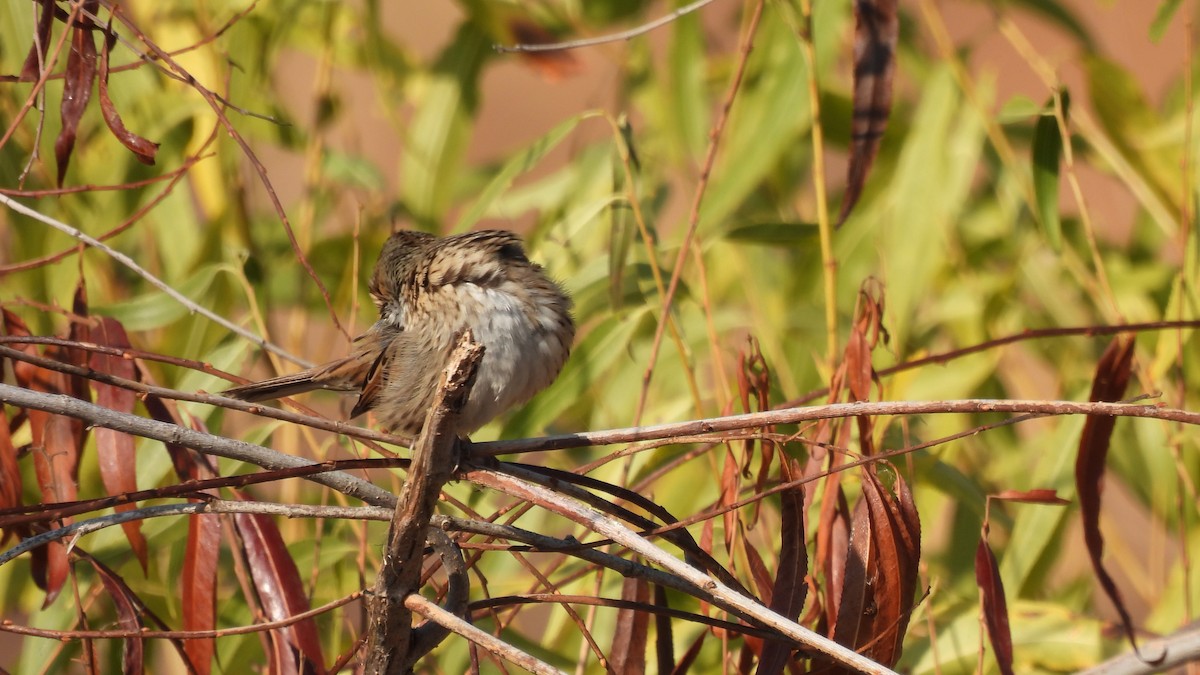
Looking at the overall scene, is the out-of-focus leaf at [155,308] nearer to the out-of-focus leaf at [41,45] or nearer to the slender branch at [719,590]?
the out-of-focus leaf at [41,45]

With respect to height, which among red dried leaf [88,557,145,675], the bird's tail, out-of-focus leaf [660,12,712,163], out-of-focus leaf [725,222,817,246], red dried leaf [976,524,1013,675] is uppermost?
out-of-focus leaf [660,12,712,163]

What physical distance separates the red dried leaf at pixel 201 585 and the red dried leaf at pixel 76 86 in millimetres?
638

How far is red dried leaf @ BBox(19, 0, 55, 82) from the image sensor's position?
1772 mm

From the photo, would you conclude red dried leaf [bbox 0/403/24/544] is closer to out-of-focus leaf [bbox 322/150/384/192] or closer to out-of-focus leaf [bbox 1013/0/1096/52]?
out-of-focus leaf [bbox 322/150/384/192]

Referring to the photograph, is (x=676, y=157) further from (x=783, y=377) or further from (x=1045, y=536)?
(x=1045, y=536)

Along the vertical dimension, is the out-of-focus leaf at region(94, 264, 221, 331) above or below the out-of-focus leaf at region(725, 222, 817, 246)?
above

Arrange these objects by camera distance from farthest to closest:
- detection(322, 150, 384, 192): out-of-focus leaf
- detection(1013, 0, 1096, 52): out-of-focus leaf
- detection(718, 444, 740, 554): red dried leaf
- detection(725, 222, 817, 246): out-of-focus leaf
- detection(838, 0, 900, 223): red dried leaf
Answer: detection(1013, 0, 1096, 52): out-of-focus leaf
detection(322, 150, 384, 192): out-of-focus leaf
detection(725, 222, 817, 246): out-of-focus leaf
detection(838, 0, 900, 223): red dried leaf
detection(718, 444, 740, 554): red dried leaf

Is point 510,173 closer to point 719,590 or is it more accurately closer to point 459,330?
point 459,330

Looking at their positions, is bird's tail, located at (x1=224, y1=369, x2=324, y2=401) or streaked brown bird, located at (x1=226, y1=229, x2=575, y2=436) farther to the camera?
bird's tail, located at (x1=224, y1=369, x2=324, y2=401)

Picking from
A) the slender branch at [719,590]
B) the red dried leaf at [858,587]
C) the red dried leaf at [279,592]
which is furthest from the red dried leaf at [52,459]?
the red dried leaf at [858,587]

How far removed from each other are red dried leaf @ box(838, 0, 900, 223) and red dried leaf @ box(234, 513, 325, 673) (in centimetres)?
118

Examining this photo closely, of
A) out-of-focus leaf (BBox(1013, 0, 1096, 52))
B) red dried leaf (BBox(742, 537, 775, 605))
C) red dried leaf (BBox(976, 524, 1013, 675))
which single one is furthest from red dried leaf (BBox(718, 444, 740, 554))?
out-of-focus leaf (BBox(1013, 0, 1096, 52))

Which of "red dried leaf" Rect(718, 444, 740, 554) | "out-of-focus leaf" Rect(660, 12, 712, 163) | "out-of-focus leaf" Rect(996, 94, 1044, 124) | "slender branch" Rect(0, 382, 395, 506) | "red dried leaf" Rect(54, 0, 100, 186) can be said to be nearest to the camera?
"slender branch" Rect(0, 382, 395, 506)

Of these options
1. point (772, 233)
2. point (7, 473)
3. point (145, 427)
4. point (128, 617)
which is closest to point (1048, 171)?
point (772, 233)
